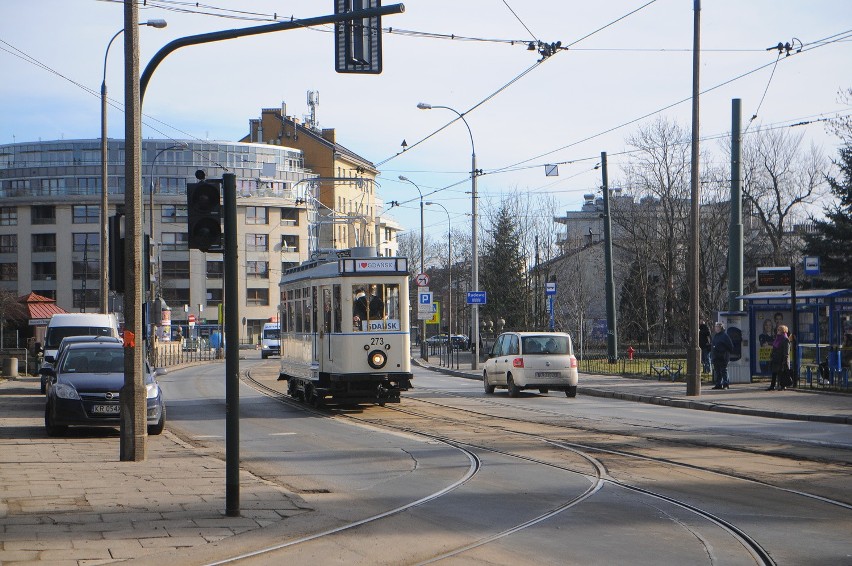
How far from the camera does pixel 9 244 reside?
93.7 meters

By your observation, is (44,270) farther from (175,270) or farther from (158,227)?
(175,270)

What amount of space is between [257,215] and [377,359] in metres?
75.5

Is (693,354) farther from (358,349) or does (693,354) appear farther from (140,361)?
(140,361)

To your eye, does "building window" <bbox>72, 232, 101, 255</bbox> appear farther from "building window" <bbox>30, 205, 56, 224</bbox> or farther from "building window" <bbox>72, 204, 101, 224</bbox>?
"building window" <bbox>30, 205, 56, 224</bbox>

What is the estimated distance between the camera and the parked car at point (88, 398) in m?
16.8

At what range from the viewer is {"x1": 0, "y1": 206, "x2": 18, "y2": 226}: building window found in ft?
306

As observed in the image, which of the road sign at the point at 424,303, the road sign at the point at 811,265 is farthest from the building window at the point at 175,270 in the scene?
the road sign at the point at 811,265

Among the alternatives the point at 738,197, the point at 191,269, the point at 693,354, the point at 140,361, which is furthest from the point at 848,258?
the point at 191,269

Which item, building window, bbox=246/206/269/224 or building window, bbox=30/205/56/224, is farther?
building window, bbox=246/206/269/224

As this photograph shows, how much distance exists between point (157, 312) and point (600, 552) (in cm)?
2686

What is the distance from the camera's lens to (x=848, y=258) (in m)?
47.7

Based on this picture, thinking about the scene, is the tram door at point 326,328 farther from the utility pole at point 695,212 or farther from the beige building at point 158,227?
the beige building at point 158,227

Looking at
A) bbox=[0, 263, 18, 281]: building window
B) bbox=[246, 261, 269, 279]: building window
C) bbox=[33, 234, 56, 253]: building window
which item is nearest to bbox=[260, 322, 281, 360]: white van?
bbox=[246, 261, 269, 279]: building window

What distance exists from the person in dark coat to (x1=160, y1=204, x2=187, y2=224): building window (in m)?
73.0
